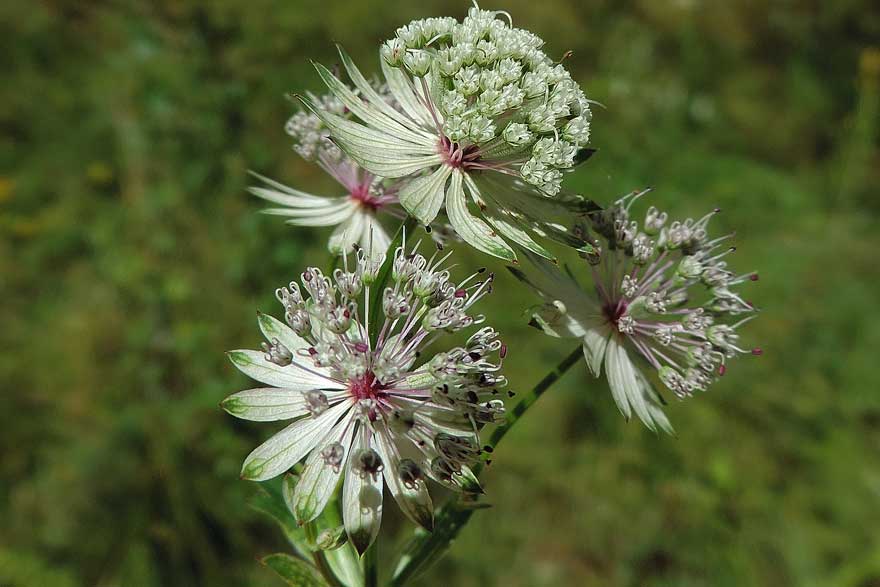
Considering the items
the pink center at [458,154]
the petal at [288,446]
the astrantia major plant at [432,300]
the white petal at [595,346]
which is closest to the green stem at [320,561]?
the astrantia major plant at [432,300]

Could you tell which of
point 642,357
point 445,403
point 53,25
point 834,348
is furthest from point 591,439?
point 53,25

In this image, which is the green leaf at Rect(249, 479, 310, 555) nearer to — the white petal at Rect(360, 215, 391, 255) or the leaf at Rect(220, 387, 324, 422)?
the leaf at Rect(220, 387, 324, 422)

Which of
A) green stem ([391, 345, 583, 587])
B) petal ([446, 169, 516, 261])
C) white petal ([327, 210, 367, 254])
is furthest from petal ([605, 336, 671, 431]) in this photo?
white petal ([327, 210, 367, 254])

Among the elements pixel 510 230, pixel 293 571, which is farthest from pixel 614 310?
pixel 293 571

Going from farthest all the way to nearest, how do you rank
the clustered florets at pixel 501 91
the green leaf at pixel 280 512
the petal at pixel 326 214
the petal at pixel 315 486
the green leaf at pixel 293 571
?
the petal at pixel 326 214, the green leaf at pixel 280 512, the green leaf at pixel 293 571, the clustered florets at pixel 501 91, the petal at pixel 315 486

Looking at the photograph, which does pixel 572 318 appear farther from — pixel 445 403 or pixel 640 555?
pixel 640 555

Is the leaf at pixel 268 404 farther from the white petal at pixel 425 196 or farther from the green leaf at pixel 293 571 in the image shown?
the white petal at pixel 425 196
